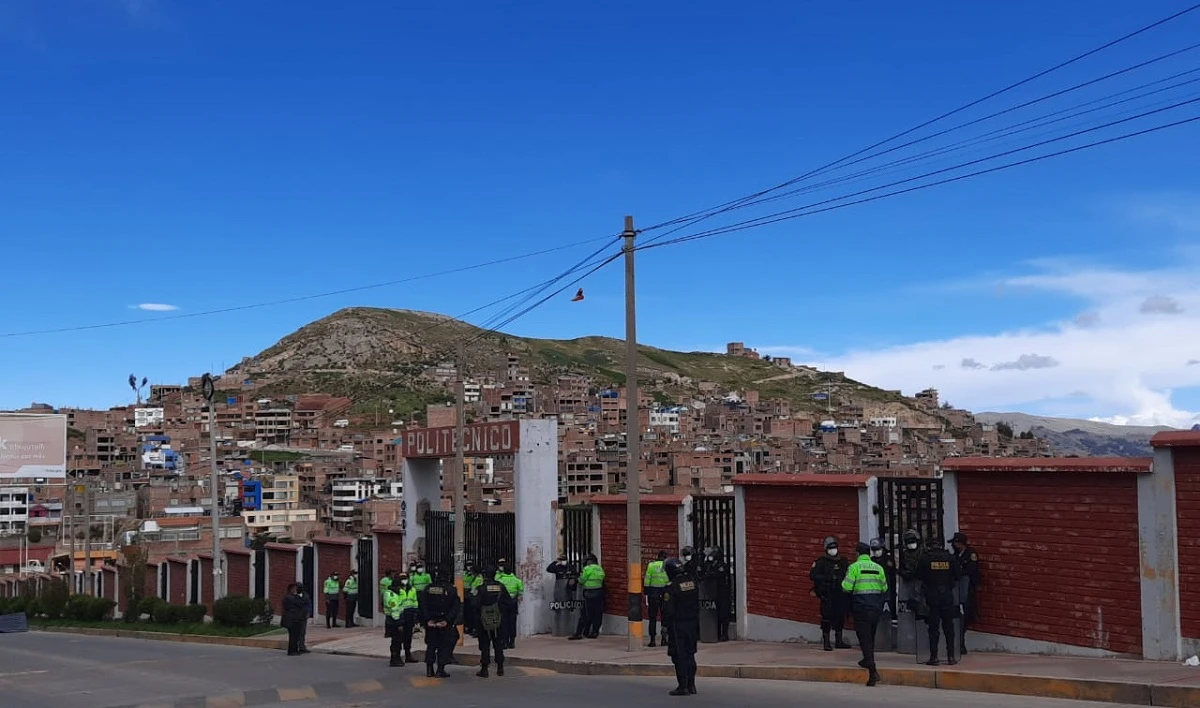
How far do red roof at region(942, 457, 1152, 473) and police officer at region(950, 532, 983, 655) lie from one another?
871 millimetres

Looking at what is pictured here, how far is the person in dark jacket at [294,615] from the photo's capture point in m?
21.6

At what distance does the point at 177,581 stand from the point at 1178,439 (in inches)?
1555

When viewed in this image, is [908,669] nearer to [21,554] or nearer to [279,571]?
[279,571]

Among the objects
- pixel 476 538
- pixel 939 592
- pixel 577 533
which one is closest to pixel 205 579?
pixel 476 538

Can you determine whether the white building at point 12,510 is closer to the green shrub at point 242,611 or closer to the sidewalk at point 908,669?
the green shrub at point 242,611

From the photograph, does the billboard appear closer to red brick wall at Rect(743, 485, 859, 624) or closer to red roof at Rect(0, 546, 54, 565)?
red roof at Rect(0, 546, 54, 565)

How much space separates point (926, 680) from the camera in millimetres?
12250

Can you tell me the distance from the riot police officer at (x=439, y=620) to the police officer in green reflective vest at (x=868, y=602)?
6.33 m

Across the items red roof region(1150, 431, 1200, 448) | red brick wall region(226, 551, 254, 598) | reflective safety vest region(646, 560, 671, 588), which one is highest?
red roof region(1150, 431, 1200, 448)

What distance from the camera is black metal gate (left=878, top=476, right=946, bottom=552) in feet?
47.5

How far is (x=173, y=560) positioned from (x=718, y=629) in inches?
1267

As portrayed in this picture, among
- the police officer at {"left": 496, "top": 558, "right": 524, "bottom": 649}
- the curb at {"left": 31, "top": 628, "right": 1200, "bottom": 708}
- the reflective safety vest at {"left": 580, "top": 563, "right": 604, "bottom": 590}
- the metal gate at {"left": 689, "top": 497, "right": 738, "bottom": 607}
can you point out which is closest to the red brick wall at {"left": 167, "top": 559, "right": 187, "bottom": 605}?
the police officer at {"left": 496, "top": 558, "right": 524, "bottom": 649}

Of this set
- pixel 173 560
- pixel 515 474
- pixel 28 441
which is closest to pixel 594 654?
pixel 515 474

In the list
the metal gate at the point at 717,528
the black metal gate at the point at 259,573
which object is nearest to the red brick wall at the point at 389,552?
the black metal gate at the point at 259,573
